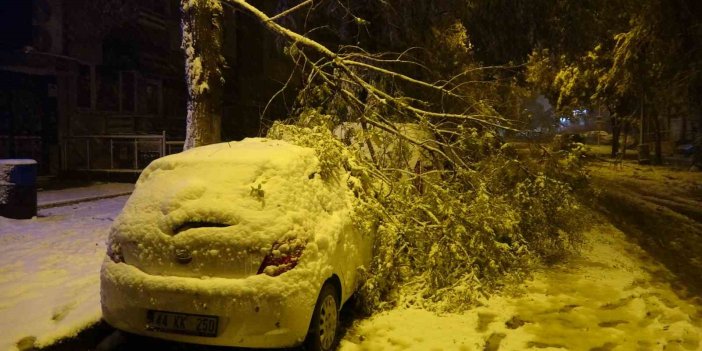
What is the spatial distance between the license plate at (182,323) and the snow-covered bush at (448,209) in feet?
5.76

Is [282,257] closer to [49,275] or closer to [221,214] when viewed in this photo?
[221,214]

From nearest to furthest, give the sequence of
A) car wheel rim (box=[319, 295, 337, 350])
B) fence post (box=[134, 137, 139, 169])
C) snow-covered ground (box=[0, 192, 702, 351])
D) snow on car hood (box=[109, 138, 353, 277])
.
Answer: snow on car hood (box=[109, 138, 353, 277]) < car wheel rim (box=[319, 295, 337, 350]) < snow-covered ground (box=[0, 192, 702, 351]) < fence post (box=[134, 137, 139, 169])

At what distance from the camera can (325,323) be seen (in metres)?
4.49

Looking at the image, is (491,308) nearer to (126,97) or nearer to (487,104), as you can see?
(487,104)

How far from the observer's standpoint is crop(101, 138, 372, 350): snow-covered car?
12.9 feet

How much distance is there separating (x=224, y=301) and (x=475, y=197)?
376 cm

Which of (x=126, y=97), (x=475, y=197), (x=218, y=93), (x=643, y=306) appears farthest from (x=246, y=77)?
(x=643, y=306)

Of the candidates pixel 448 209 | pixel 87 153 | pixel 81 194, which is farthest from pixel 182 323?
pixel 87 153

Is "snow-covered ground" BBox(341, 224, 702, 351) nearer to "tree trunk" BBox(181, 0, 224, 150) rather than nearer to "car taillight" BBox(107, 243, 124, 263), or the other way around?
"car taillight" BBox(107, 243, 124, 263)

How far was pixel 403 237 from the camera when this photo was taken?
20.5ft

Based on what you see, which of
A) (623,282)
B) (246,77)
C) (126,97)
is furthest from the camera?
(246,77)

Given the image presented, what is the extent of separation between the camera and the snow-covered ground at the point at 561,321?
193 inches

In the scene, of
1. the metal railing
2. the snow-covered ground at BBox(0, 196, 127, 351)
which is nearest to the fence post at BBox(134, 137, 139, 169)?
the metal railing

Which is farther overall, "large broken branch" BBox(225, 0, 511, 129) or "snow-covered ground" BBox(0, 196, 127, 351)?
"large broken branch" BBox(225, 0, 511, 129)
